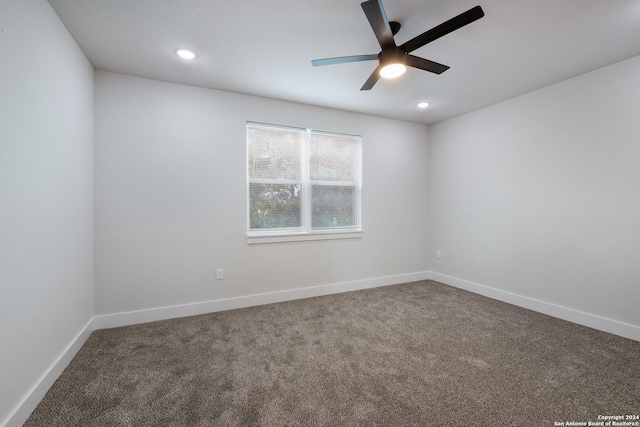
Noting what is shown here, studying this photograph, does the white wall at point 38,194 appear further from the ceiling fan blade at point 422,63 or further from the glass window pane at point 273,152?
the ceiling fan blade at point 422,63

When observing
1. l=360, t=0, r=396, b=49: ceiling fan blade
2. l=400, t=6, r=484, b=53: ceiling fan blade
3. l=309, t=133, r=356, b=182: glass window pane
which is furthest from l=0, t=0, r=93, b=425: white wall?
l=309, t=133, r=356, b=182: glass window pane

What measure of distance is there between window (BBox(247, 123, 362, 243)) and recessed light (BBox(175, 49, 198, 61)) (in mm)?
999

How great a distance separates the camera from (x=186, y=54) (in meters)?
2.41

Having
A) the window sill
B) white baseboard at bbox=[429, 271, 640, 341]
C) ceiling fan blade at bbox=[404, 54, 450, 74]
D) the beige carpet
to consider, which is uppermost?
ceiling fan blade at bbox=[404, 54, 450, 74]

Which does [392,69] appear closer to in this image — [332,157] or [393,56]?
[393,56]

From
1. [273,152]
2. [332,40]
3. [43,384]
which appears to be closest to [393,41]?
[332,40]

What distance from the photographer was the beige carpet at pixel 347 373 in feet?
5.23

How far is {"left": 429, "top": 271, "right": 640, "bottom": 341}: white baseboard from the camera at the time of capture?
255 centimetres

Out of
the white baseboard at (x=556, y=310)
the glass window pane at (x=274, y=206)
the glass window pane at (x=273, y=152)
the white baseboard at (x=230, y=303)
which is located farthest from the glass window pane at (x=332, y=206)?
the white baseboard at (x=556, y=310)

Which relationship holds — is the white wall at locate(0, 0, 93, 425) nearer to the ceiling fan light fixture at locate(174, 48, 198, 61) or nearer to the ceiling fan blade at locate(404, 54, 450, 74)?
the ceiling fan light fixture at locate(174, 48, 198, 61)

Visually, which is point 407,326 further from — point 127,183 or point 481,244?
point 127,183

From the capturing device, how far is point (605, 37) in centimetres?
217

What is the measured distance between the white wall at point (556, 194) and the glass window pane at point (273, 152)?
8.12 ft

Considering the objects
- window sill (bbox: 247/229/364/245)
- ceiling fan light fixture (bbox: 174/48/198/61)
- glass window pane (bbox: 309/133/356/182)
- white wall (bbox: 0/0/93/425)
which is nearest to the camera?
white wall (bbox: 0/0/93/425)
